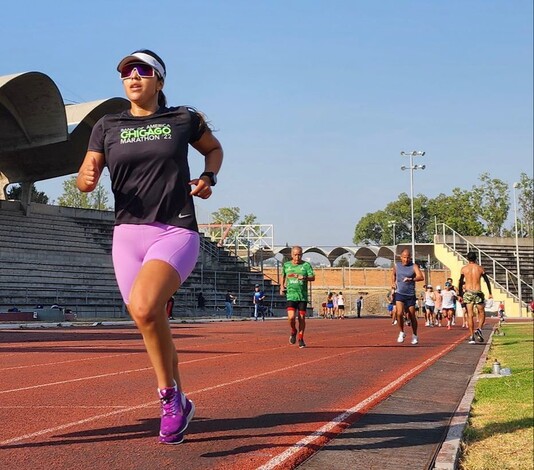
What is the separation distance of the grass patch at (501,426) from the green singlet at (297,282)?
5393 mm

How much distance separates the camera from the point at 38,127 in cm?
4256

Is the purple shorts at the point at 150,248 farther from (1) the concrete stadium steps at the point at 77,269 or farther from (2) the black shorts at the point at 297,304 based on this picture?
(1) the concrete stadium steps at the point at 77,269

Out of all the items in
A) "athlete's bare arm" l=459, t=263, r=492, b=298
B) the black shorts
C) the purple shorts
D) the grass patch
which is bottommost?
the grass patch

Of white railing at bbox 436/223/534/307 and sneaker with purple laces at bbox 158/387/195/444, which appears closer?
sneaker with purple laces at bbox 158/387/195/444

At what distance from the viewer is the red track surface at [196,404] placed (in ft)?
16.4

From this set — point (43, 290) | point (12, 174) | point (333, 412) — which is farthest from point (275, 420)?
point (12, 174)

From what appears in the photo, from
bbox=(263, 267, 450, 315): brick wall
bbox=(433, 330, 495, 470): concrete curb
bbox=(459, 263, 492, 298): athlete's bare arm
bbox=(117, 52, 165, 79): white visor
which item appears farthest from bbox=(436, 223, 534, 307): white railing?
bbox=(117, 52, 165, 79): white visor

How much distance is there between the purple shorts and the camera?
495 centimetres

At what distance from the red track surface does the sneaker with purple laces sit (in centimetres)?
10

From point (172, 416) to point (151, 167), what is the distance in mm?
1550

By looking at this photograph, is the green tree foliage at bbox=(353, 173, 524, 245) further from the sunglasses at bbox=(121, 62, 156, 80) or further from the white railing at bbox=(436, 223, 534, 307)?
the sunglasses at bbox=(121, 62, 156, 80)

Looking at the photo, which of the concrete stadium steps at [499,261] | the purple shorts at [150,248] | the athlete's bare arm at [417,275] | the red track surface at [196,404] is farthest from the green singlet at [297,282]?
the concrete stadium steps at [499,261]

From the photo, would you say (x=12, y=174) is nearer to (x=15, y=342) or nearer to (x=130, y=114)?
(x=15, y=342)

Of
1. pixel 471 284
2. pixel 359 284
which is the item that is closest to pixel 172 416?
pixel 471 284
